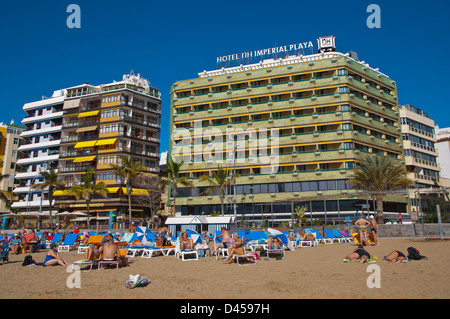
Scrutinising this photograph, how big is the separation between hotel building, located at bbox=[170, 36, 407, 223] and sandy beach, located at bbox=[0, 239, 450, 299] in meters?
34.5

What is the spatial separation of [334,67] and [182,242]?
42.8 meters

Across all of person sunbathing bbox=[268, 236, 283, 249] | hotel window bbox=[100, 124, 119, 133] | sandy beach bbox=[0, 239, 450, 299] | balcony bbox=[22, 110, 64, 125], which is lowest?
sandy beach bbox=[0, 239, 450, 299]

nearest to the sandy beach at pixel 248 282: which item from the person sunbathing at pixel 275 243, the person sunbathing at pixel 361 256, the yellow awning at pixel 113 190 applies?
the person sunbathing at pixel 361 256

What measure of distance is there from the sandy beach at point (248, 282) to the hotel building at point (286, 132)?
1359 inches

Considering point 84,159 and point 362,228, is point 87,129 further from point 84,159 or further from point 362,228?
point 362,228

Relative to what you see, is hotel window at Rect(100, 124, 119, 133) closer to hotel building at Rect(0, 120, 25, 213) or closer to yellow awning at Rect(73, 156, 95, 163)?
yellow awning at Rect(73, 156, 95, 163)

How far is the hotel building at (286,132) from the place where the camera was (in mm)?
47719

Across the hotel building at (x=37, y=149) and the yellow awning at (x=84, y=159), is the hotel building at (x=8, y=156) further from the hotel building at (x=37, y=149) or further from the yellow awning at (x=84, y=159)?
the yellow awning at (x=84, y=159)

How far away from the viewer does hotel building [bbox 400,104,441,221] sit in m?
55.1

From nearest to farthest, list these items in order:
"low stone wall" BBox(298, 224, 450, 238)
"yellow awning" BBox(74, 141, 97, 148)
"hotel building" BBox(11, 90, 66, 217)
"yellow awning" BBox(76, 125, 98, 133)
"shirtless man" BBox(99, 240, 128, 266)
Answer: "shirtless man" BBox(99, 240, 128, 266) < "low stone wall" BBox(298, 224, 450, 238) < "yellow awning" BBox(74, 141, 97, 148) < "yellow awning" BBox(76, 125, 98, 133) < "hotel building" BBox(11, 90, 66, 217)

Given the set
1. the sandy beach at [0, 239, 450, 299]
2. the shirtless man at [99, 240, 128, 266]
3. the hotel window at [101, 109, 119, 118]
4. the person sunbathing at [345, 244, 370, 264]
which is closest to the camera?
the sandy beach at [0, 239, 450, 299]

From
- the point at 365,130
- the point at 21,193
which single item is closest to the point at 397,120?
the point at 365,130

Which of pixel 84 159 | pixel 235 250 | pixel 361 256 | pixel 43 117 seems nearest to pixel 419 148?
pixel 361 256

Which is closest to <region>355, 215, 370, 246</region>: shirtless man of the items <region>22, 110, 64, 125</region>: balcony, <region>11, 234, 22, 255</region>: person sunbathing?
<region>11, 234, 22, 255</region>: person sunbathing
